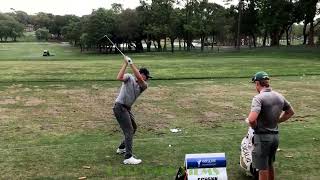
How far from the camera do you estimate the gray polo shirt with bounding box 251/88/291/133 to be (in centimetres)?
688

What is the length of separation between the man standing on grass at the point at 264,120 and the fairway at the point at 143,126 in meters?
1.37

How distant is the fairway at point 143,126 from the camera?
9008 mm

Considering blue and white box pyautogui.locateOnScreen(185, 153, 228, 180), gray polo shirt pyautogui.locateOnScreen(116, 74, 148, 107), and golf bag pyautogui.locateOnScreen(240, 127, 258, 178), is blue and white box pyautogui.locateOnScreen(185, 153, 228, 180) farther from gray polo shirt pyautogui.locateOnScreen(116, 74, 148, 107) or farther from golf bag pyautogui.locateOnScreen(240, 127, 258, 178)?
gray polo shirt pyautogui.locateOnScreen(116, 74, 148, 107)

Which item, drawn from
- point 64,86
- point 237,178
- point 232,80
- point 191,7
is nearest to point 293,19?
point 191,7

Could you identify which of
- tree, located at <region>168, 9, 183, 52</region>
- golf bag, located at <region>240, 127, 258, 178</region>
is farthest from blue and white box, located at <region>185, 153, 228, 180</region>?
tree, located at <region>168, 9, 183, 52</region>

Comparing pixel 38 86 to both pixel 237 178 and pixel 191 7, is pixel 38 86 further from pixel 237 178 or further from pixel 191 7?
pixel 191 7

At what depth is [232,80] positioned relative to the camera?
22.9m

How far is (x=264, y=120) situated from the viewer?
22.9 ft

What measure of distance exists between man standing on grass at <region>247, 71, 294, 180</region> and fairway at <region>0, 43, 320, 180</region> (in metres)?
1.37

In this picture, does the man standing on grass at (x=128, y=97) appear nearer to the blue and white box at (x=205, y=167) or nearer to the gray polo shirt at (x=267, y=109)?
the blue and white box at (x=205, y=167)

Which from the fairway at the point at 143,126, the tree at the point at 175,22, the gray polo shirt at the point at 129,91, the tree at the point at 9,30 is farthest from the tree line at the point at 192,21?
the gray polo shirt at the point at 129,91

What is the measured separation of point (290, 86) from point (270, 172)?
13.9 metres

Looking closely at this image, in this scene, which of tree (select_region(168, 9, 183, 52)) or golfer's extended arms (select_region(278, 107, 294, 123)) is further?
tree (select_region(168, 9, 183, 52))

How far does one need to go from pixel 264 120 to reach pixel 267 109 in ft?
0.54
